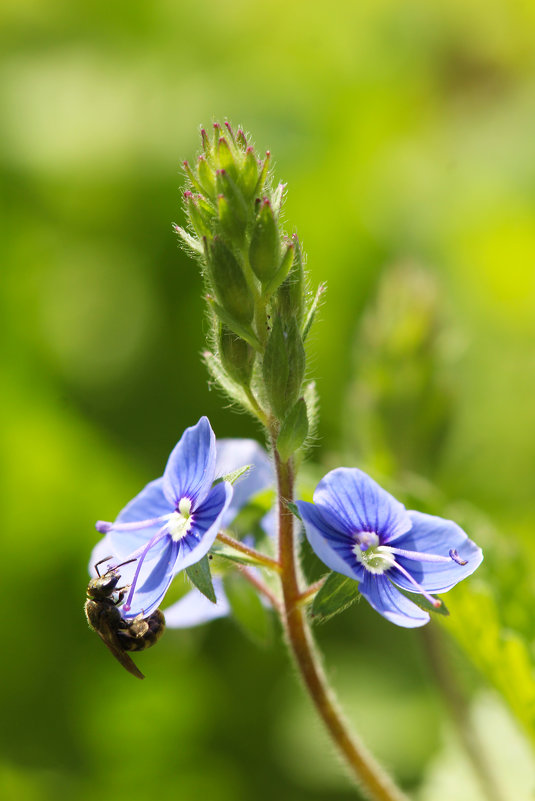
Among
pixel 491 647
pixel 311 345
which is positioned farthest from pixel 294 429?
pixel 311 345

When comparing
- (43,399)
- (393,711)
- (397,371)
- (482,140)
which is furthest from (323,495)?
(482,140)

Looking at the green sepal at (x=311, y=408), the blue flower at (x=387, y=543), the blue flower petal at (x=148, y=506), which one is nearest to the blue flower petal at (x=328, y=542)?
the blue flower at (x=387, y=543)

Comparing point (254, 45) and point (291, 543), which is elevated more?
point (254, 45)

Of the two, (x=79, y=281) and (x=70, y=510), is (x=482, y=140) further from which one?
(x=70, y=510)

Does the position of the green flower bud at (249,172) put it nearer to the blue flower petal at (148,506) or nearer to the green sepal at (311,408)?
the green sepal at (311,408)

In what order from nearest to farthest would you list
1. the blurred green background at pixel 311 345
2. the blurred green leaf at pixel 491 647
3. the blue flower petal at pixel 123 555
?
the blue flower petal at pixel 123 555 < the blurred green leaf at pixel 491 647 < the blurred green background at pixel 311 345

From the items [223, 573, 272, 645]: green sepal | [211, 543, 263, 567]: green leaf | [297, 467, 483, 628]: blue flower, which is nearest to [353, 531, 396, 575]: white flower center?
[297, 467, 483, 628]: blue flower

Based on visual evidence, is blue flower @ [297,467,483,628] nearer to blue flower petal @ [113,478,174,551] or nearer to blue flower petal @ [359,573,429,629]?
blue flower petal @ [359,573,429,629]
